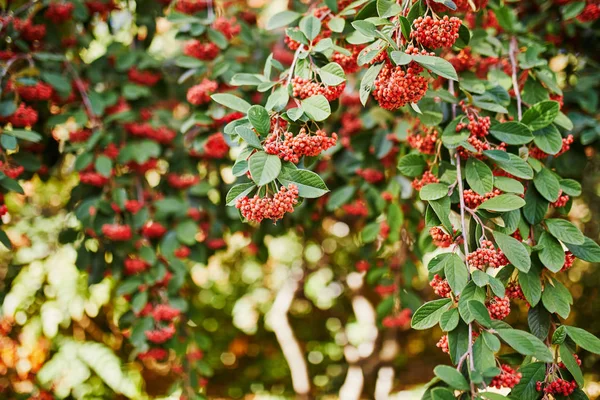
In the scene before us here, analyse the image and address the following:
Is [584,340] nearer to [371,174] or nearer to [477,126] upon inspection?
[477,126]

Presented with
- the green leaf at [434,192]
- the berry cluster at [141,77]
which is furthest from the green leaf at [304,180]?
the berry cluster at [141,77]

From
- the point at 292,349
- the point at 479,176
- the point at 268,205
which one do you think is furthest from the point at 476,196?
the point at 292,349

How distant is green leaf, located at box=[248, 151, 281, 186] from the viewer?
966 millimetres

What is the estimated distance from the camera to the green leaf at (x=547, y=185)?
1.16 m

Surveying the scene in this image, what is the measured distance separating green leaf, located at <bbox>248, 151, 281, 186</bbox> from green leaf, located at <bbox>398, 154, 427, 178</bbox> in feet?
1.39

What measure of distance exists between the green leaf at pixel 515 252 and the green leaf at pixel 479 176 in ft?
0.37

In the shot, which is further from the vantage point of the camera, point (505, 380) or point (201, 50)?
point (201, 50)

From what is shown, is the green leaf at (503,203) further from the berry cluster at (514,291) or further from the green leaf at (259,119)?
the green leaf at (259,119)

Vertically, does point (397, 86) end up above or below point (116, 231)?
above

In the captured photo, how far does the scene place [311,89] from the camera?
109 cm

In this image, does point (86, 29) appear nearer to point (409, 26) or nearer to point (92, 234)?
point (92, 234)

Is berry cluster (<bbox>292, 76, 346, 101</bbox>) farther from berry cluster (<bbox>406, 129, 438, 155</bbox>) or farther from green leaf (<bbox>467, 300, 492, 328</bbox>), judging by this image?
green leaf (<bbox>467, 300, 492, 328</bbox>)

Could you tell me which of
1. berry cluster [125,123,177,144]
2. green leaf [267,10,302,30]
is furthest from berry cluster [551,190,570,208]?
berry cluster [125,123,177,144]

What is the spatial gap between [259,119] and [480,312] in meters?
0.56
